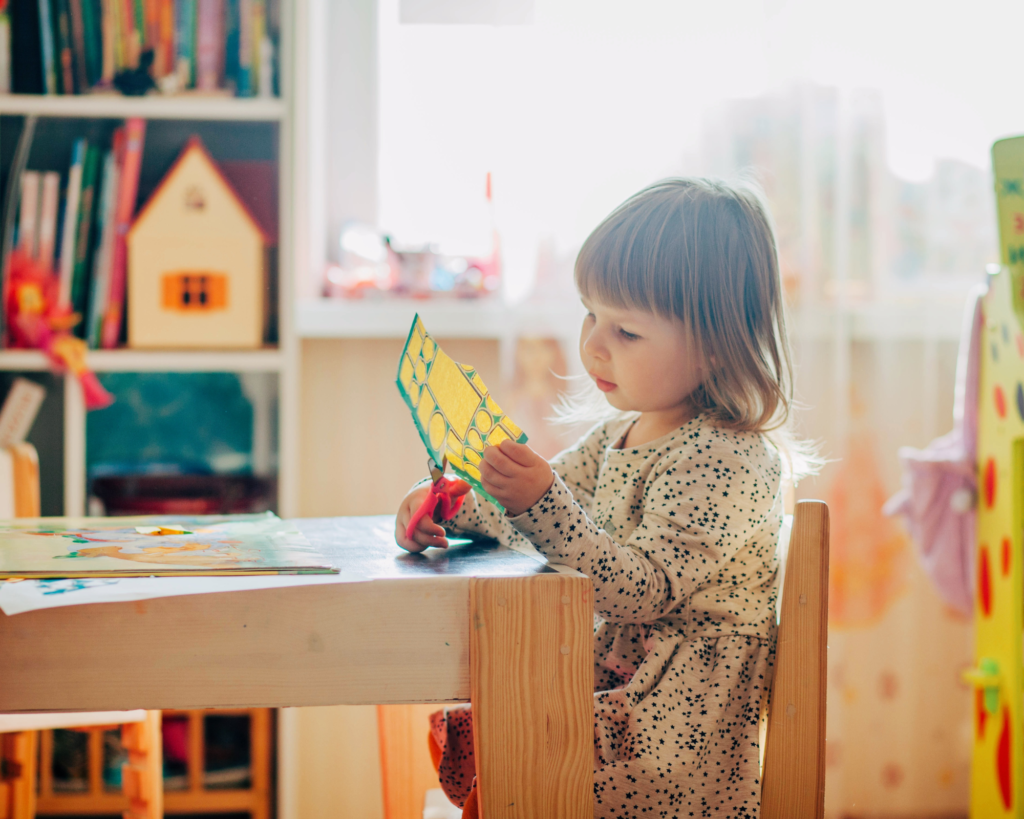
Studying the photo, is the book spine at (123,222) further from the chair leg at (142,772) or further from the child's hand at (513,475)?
the child's hand at (513,475)

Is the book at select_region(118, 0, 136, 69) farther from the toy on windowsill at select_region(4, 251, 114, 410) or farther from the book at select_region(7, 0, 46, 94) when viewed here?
the toy on windowsill at select_region(4, 251, 114, 410)

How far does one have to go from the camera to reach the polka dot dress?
0.71m

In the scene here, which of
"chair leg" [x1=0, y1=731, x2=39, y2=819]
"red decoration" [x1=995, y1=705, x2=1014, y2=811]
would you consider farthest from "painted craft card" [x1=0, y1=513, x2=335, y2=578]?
"red decoration" [x1=995, y1=705, x2=1014, y2=811]

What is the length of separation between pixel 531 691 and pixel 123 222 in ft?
3.88

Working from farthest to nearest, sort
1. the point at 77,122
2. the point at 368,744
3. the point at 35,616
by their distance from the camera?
the point at 368,744 → the point at 77,122 → the point at 35,616

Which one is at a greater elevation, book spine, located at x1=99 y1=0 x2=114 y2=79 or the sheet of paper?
book spine, located at x1=99 y1=0 x2=114 y2=79

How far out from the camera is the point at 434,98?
5.54 feet

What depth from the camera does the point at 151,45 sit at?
4.75ft

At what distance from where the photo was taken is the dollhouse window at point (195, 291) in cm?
144

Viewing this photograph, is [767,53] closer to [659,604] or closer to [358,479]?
[358,479]

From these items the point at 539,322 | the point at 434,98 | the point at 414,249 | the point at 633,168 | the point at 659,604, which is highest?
the point at 434,98

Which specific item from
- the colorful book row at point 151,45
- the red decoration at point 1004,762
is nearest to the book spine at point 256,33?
the colorful book row at point 151,45

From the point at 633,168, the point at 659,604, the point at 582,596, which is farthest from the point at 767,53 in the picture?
the point at 582,596

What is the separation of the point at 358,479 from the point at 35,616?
3.68 feet
